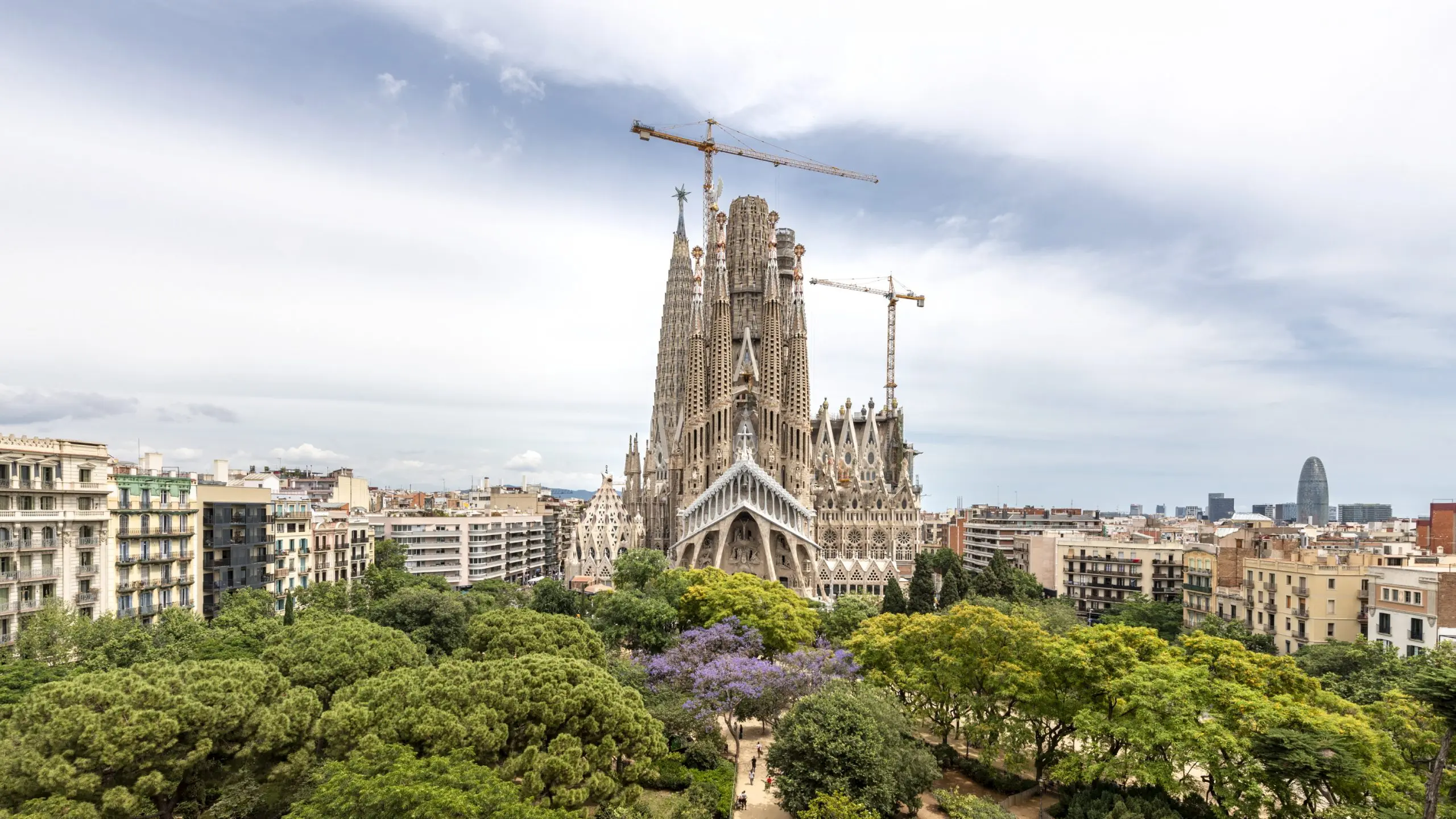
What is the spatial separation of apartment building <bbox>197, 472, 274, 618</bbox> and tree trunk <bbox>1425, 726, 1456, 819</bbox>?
5316 cm

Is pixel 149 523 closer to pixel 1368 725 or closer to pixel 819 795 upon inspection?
pixel 819 795

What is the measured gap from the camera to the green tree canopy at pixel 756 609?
1770 inches

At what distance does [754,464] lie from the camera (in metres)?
78.3

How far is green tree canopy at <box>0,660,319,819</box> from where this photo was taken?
789 inches

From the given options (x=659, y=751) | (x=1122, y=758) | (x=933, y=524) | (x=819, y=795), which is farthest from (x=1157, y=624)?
(x=933, y=524)

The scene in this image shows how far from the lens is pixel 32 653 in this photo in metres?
31.1

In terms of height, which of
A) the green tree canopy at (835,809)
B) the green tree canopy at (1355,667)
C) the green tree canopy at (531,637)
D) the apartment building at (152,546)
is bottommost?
the green tree canopy at (835,809)

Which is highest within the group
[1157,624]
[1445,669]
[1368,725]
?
[1445,669]

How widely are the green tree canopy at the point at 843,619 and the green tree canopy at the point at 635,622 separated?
1055cm

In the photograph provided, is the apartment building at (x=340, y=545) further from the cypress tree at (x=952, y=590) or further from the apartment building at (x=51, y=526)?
the cypress tree at (x=952, y=590)

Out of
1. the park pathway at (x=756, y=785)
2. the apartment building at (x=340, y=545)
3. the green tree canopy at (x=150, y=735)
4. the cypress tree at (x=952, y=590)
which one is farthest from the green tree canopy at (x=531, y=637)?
the cypress tree at (x=952, y=590)

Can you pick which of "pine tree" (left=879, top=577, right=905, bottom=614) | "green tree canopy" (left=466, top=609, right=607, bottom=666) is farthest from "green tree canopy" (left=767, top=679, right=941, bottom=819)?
"pine tree" (left=879, top=577, right=905, bottom=614)

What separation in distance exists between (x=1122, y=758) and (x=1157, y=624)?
112 feet

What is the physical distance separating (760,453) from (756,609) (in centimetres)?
3789
